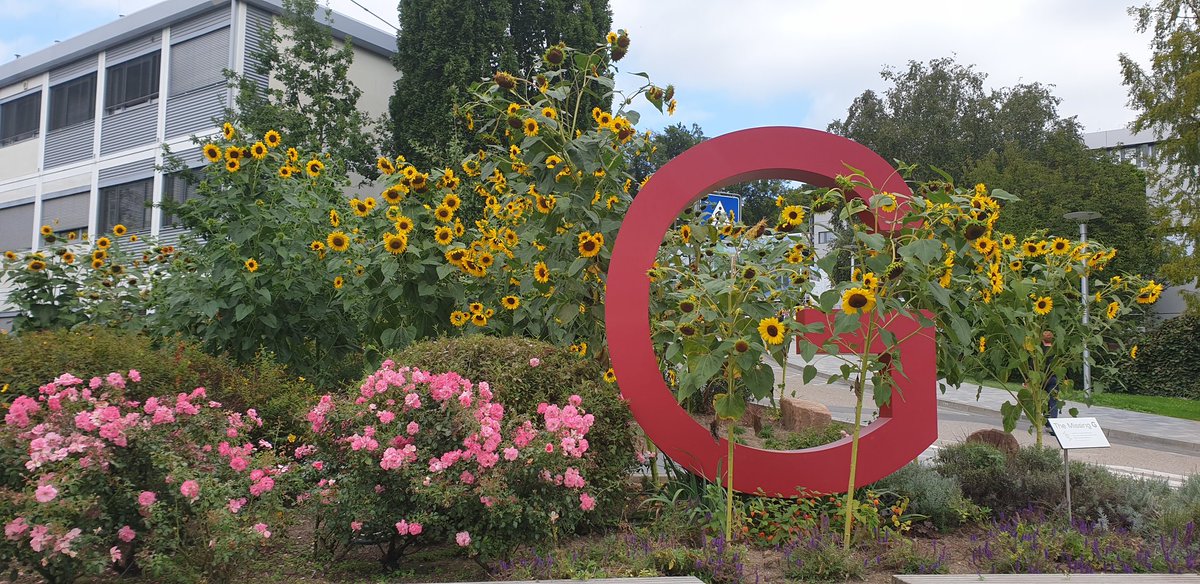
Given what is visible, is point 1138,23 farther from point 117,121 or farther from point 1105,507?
point 117,121

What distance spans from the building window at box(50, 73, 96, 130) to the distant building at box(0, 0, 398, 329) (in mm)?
31

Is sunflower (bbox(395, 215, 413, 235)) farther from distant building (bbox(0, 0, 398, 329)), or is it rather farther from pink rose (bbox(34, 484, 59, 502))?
distant building (bbox(0, 0, 398, 329))

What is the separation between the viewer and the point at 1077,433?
5004 millimetres

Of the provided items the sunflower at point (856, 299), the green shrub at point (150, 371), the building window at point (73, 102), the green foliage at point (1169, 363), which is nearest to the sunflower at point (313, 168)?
the green shrub at point (150, 371)

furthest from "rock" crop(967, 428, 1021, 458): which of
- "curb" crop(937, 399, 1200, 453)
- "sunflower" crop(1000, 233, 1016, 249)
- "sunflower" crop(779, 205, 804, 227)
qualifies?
"curb" crop(937, 399, 1200, 453)

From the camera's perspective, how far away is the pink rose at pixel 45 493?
3435 mm

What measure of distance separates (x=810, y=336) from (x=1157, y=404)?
17.1 m

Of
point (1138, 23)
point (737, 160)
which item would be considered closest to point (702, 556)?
point (737, 160)

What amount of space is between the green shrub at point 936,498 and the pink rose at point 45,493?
425 cm

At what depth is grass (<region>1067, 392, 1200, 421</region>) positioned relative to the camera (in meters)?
16.9

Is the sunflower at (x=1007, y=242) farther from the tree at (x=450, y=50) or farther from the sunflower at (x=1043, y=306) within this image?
the tree at (x=450, y=50)

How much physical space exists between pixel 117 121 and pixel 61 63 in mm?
3648

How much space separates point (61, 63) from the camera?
2509cm

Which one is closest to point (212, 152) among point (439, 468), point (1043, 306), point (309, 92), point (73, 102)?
point (439, 468)
